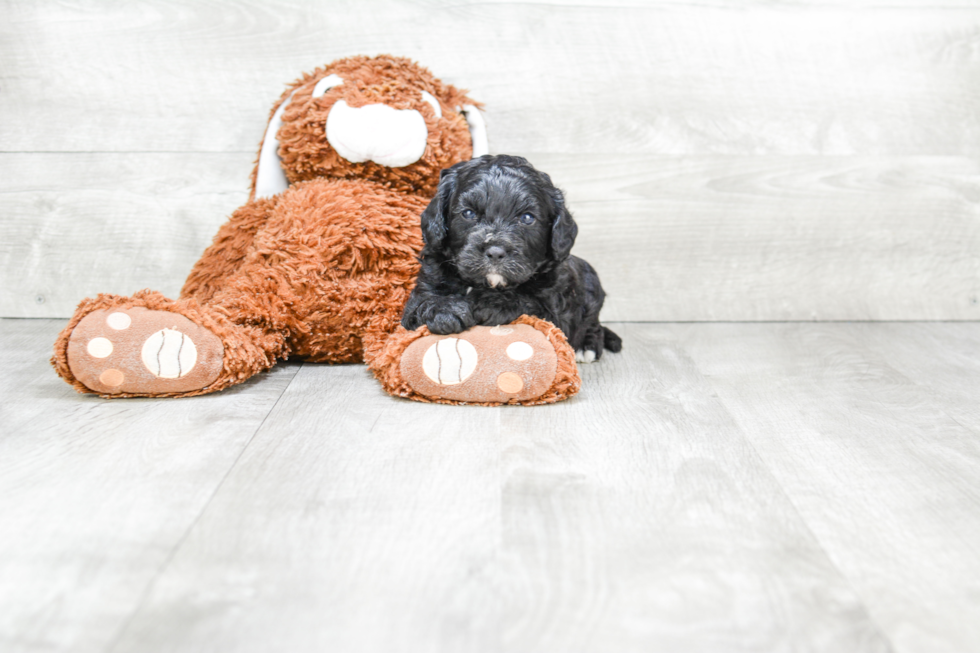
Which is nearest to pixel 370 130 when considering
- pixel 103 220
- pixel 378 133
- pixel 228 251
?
pixel 378 133

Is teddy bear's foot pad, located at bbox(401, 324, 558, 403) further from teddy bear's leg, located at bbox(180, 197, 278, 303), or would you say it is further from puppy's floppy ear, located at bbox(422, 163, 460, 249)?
teddy bear's leg, located at bbox(180, 197, 278, 303)

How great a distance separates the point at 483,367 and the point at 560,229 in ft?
1.06

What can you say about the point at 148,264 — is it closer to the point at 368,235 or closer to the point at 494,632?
the point at 368,235

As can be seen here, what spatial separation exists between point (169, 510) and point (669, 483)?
2.41 feet

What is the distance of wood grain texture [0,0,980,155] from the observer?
7.66ft

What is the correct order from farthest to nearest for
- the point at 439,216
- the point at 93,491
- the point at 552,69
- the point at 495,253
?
the point at 552,69 → the point at 439,216 → the point at 495,253 → the point at 93,491

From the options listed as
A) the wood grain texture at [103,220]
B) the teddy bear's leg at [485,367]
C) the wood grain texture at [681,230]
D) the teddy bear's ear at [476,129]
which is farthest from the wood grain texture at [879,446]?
the wood grain texture at [103,220]

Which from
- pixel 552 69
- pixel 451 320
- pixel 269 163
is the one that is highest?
pixel 552 69

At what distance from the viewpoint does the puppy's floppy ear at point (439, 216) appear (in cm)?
168

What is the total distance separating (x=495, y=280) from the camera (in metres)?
1.63

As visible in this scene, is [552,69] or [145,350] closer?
[145,350]

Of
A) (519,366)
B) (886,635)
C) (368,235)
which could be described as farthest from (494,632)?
(368,235)

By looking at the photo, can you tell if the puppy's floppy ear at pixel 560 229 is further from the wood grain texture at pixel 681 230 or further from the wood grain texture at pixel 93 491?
the wood grain texture at pixel 681 230

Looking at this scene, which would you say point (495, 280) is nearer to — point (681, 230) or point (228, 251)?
point (228, 251)
